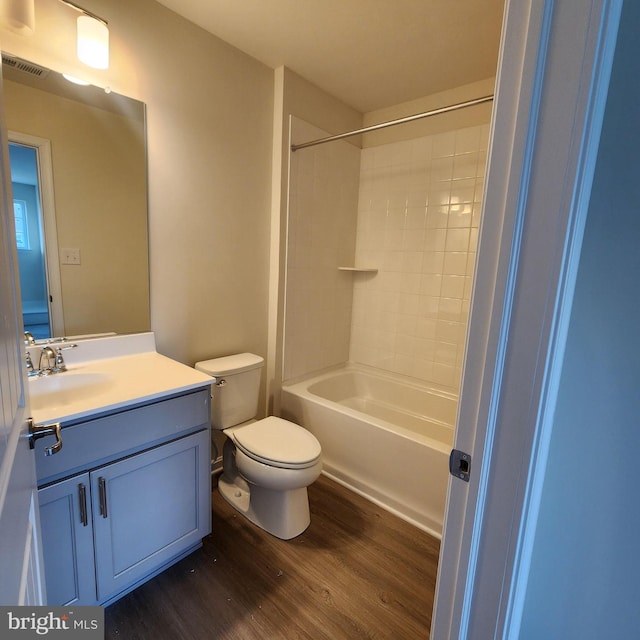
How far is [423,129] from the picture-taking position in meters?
2.49

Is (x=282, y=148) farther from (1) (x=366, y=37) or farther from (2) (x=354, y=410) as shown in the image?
(2) (x=354, y=410)

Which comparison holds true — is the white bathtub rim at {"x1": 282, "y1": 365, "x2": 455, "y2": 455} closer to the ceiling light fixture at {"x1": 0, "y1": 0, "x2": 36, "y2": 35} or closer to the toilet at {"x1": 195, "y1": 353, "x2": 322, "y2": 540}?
the toilet at {"x1": 195, "y1": 353, "x2": 322, "y2": 540}

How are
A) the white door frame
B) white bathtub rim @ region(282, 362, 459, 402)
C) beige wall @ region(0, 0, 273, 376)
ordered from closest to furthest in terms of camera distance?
1. the white door frame
2. beige wall @ region(0, 0, 273, 376)
3. white bathtub rim @ region(282, 362, 459, 402)

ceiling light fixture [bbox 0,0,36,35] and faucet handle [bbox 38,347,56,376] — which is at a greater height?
ceiling light fixture [bbox 0,0,36,35]

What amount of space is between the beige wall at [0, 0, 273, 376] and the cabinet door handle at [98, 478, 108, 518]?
2.51 feet

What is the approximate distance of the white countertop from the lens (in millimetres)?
1173

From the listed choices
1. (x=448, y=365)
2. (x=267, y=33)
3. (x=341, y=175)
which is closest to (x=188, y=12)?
(x=267, y=33)

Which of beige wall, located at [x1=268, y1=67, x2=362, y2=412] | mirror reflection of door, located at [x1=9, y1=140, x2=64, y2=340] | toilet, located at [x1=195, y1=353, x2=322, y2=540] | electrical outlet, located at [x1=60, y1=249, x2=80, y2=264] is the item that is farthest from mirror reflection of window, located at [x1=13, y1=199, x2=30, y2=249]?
beige wall, located at [x1=268, y1=67, x2=362, y2=412]

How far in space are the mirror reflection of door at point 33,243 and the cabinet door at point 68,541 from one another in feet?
2.22

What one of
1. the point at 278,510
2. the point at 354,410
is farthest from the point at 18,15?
the point at 354,410

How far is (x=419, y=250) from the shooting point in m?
2.57

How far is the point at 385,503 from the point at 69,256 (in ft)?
6.55

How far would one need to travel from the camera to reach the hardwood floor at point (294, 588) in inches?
51.4

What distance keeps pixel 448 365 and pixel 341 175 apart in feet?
5.17
